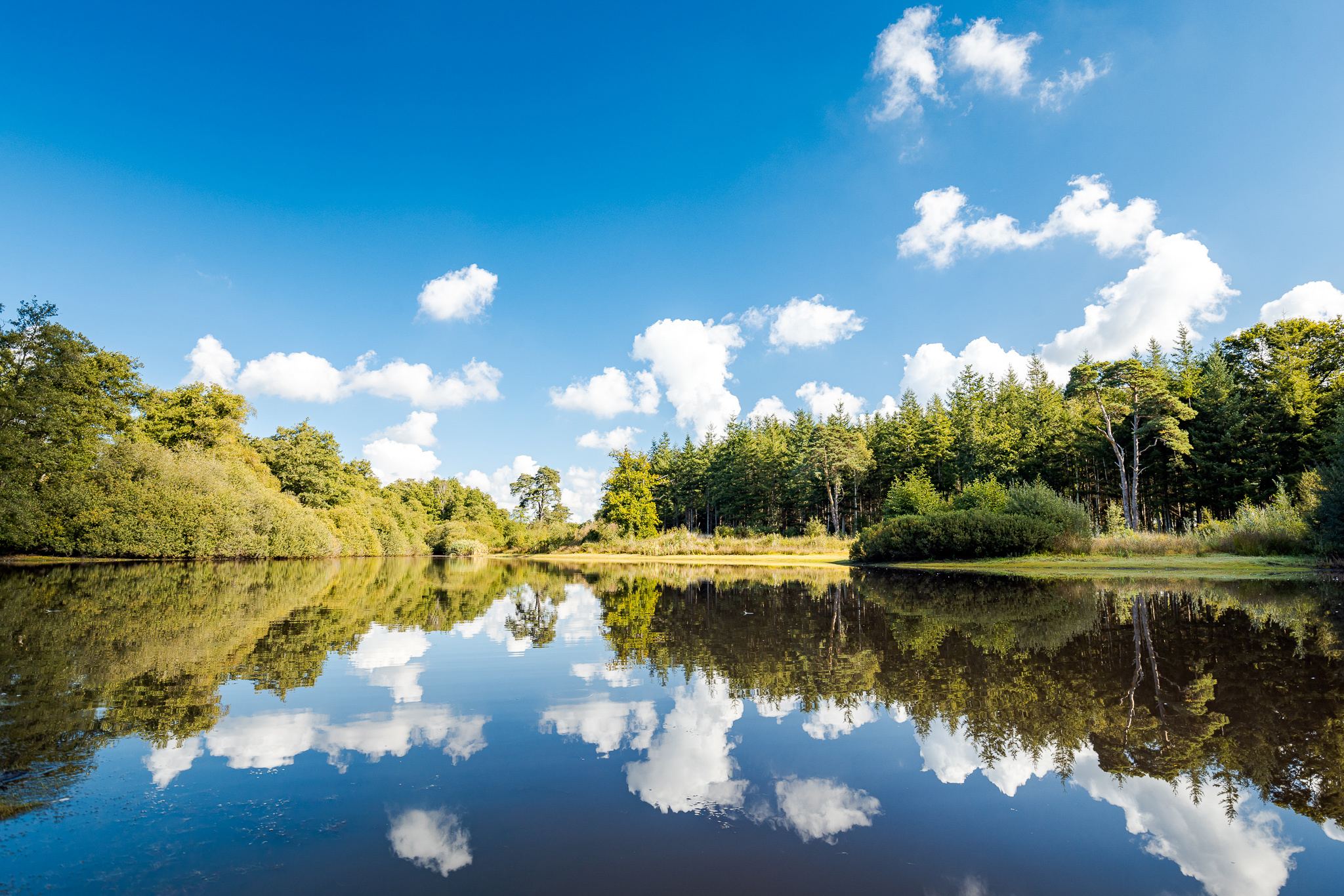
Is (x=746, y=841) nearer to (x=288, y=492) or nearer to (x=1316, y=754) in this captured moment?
(x=1316, y=754)

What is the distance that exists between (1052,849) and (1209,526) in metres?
29.2

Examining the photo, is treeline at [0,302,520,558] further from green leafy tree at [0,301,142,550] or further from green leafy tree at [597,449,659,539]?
green leafy tree at [597,449,659,539]

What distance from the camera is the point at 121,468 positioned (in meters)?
31.7

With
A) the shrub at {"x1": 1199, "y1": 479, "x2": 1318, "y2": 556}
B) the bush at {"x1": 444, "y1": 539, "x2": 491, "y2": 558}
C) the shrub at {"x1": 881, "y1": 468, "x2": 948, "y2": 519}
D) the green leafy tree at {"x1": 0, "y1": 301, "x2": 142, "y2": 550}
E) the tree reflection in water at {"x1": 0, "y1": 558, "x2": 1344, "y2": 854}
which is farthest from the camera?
the bush at {"x1": 444, "y1": 539, "x2": 491, "y2": 558}

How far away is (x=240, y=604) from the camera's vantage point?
1377cm

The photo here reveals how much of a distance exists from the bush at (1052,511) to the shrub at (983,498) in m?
1.59

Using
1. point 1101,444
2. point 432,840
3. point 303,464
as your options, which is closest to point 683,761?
point 432,840

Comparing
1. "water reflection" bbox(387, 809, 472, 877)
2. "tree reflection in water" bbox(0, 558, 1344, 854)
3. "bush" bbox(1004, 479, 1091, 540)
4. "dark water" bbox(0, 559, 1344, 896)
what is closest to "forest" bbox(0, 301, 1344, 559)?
A: "bush" bbox(1004, 479, 1091, 540)

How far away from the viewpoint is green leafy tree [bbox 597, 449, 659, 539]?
55000 mm

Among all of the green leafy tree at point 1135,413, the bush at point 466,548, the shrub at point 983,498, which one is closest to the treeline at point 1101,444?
the green leafy tree at point 1135,413

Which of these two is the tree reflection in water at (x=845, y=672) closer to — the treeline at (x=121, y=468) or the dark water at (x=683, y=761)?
the dark water at (x=683, y=761)

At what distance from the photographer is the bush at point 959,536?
25.3 metres

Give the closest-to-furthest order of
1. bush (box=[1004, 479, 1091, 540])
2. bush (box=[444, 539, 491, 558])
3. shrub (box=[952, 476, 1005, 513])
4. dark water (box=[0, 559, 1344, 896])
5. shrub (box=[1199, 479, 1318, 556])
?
dark water (box=[0, 559, 1344, 896]), shrub (box=[1199, 479, 1318, 556]), bush (box=[1004, 479, 1091, 540]), shrub (box=[952, 476, 1005, 513]), bush (box=[444, 539, 491, 558])

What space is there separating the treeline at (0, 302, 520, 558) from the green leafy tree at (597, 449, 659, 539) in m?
22.9
